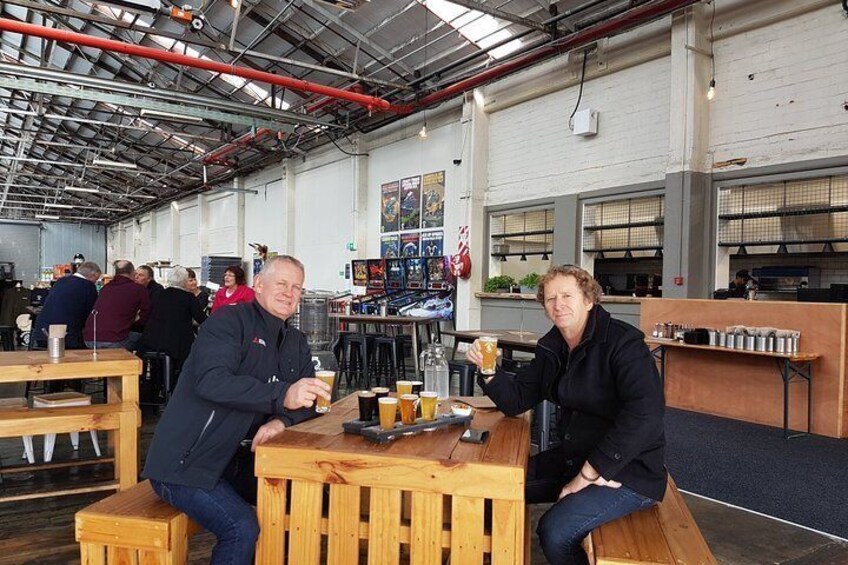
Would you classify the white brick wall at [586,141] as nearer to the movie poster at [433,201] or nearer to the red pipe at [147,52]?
the movie poster at [433,201]

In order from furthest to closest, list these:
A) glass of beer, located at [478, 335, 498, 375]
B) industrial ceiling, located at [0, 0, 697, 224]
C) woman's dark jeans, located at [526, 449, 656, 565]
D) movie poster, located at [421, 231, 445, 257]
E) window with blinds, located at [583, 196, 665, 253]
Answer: movie poster, located at [421, 231, 445, 257], window with blinds, located at [583, 196, 665, 253], industrial ceiling, located at [0, 0, 697, 224], glass of beer, located at [478, 335, 498, 375], woman's dark jeans, located at [526, 449, 656, 565]

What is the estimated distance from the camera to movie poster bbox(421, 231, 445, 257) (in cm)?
1070

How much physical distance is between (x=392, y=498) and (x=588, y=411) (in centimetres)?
78

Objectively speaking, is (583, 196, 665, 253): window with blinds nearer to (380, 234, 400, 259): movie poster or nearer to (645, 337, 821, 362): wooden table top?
(645, 337, 821, 362): wooden table top

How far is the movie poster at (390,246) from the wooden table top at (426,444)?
947 cm

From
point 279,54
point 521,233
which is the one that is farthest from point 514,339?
point 279,54

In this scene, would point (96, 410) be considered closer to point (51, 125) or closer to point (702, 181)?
point (702, 181)

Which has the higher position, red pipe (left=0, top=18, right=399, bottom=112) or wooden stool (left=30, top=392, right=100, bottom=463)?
red pipe (left=0, top=18, right=399, bottom=112)

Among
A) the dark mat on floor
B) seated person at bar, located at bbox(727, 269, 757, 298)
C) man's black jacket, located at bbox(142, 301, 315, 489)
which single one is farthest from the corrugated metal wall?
man's black jacket, located at bbox(142, 301, 315, 489)

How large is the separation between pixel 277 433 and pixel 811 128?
6454 millimetres

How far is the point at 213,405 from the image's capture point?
6.60ft

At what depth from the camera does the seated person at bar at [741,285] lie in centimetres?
656

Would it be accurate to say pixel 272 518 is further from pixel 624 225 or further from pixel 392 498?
pixel 624 225

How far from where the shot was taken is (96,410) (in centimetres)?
326
